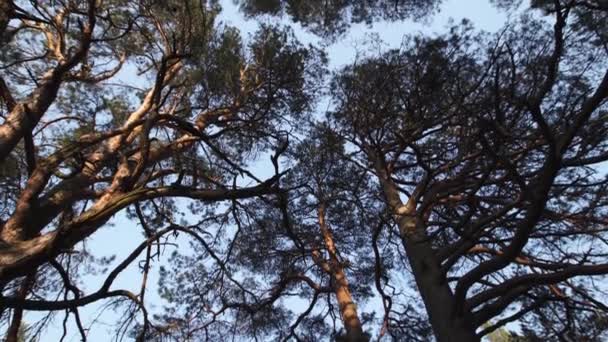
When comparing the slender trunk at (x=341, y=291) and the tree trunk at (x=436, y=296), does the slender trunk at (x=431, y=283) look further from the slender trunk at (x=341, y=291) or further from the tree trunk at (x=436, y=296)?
the slender trunk at (x=341, y=291)

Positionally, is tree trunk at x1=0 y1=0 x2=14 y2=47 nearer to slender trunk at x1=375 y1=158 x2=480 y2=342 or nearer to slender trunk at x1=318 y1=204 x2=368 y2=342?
slender trunk at x1=375 y1=158 x2=480 y2=342

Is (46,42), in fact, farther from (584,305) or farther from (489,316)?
(584,305)

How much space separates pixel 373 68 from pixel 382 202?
1542mm

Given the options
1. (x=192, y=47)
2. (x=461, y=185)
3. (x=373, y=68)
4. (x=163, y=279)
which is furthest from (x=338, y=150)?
(x=163, y=279)

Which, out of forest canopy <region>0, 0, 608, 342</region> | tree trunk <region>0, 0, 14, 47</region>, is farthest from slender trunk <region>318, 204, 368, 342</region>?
tree trunk <region>0, 0, 14, 47</region>

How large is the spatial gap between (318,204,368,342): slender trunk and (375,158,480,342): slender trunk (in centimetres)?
113

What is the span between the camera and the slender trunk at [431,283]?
292cm

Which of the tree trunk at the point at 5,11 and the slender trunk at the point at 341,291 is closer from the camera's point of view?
the tree trunk at the point at 5,11

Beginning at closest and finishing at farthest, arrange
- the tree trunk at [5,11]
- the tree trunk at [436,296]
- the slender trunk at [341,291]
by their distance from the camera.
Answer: the tree trunk at [436,296] → the tree trunk at [5,11] → the slender trunk at [341,291]

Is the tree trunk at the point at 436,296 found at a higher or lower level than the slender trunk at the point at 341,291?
lower

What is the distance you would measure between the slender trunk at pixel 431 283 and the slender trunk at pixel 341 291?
113 cm

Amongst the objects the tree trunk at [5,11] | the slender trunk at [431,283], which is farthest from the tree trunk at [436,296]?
the tree trunk at [5,11]

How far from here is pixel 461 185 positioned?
424cm

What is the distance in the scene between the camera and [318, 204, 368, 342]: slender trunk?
15.1ft
